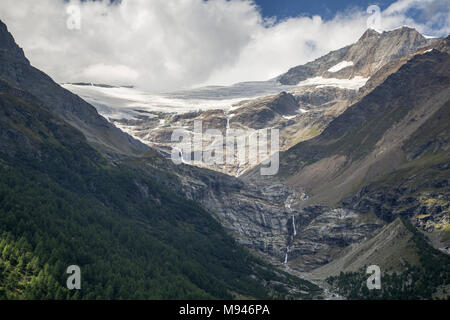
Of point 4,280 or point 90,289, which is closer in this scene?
point 4,280

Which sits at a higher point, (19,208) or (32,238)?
(19,208)

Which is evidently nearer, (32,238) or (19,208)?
(32,238)
